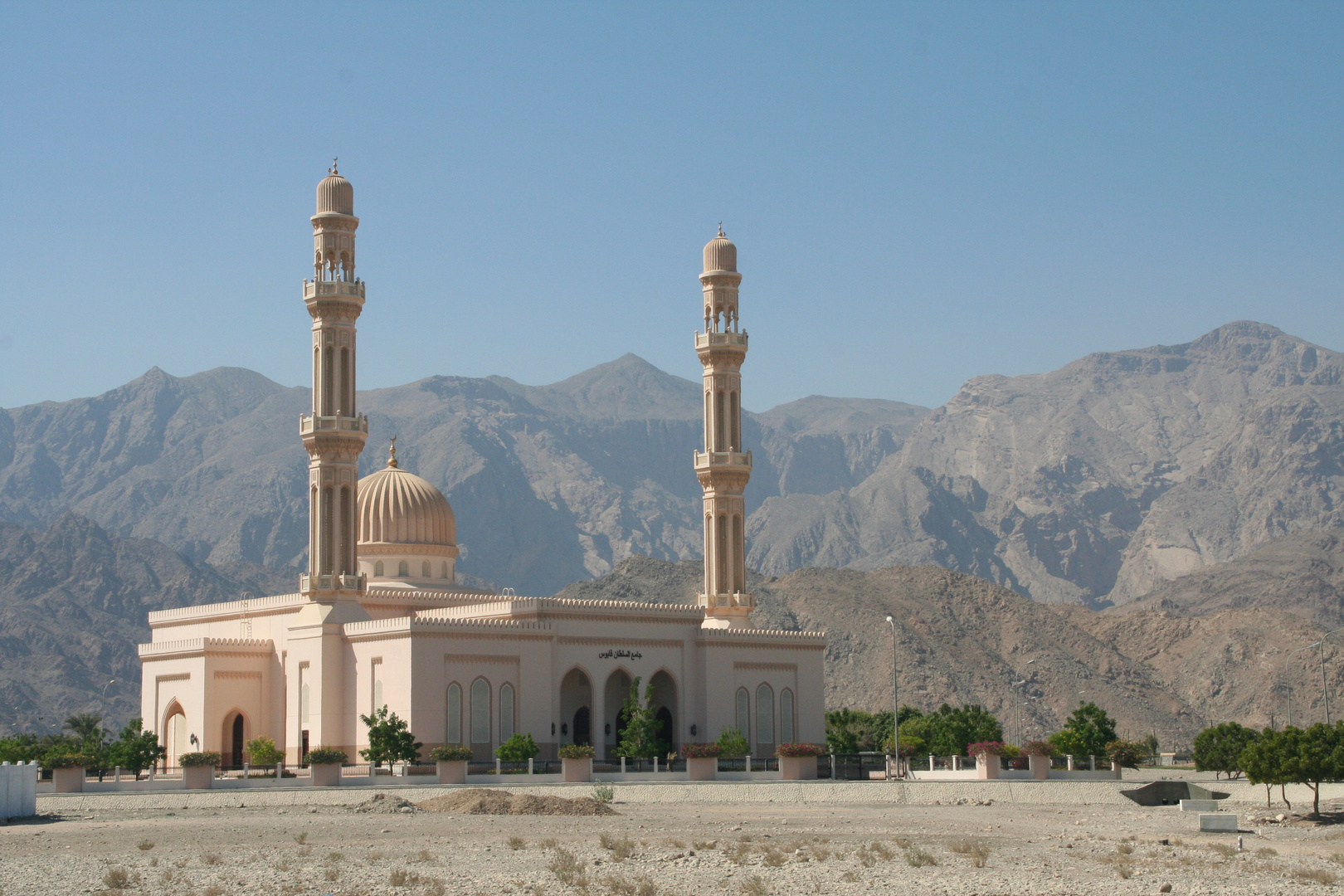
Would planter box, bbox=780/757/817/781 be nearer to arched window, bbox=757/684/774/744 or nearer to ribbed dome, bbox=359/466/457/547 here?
arched window, bbox=757/684/774/744

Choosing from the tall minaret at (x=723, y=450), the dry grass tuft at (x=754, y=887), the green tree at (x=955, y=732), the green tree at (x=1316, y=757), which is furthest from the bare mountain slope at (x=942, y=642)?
the dry grass tuft at (x=754, y=887)

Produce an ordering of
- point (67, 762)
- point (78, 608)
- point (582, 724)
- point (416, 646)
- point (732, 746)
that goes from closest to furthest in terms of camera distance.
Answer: point (67, 762) < point (416, 646) < point (732, 746) < point (582, 724) < point (78, 608)

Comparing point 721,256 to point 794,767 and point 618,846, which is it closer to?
point 794,767

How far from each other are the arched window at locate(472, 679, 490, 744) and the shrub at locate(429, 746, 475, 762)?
492 cm

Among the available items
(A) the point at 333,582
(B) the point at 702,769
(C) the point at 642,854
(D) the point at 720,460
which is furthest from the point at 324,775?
(D) the point at 720,460

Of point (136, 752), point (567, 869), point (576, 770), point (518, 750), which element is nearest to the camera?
point (567, 869)

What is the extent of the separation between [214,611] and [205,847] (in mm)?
31297

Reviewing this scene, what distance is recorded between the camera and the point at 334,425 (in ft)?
182

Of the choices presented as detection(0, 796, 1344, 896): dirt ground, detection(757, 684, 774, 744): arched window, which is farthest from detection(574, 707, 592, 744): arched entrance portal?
detection(0, 796, 1344, 896): dirt ground

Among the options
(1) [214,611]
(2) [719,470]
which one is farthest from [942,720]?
(1) [214,611]

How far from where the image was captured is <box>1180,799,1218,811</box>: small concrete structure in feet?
142

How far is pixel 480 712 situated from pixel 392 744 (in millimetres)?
4118

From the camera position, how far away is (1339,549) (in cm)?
18200

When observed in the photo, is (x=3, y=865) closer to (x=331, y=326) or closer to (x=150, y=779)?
(x=150, y=779)
